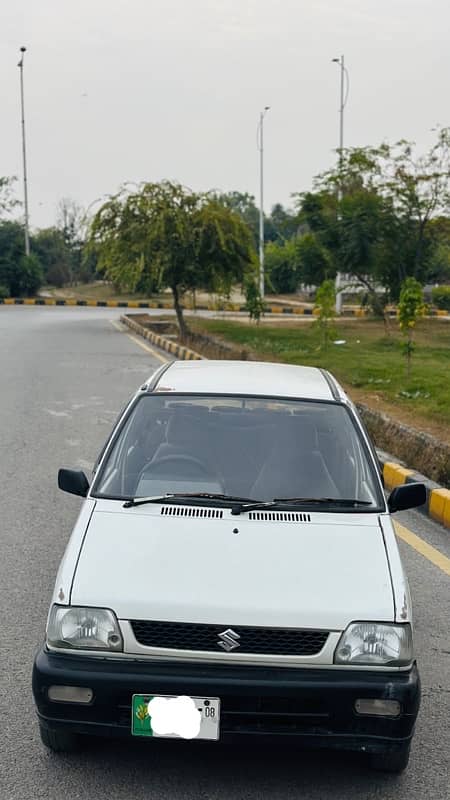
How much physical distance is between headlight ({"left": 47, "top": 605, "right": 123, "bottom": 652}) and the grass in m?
7.39

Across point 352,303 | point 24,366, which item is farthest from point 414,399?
point 352,303

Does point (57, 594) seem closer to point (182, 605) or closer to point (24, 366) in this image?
point (182, 605)

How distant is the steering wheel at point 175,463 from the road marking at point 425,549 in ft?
7.67

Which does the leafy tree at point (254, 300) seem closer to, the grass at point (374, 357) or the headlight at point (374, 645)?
the grass at point (374, 357)

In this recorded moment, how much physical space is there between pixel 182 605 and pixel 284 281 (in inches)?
2347

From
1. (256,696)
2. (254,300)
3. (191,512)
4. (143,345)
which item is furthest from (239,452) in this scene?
(254,300)

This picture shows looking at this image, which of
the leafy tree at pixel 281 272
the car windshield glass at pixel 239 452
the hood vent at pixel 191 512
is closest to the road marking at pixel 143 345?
the car windshield glass at pixel 239 452

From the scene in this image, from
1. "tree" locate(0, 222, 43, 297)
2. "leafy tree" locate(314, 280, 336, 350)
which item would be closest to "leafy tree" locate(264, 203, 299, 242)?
"tree" locate(0, 222, 43, 297)

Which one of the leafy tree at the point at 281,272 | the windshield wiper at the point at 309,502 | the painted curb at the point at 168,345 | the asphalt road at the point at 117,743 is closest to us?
the asphalt road at the point at 117,743

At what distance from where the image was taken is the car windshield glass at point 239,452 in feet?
15.1

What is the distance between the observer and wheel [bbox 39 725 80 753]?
3.74 metres

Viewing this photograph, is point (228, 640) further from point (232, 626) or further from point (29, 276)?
point (29, 276)

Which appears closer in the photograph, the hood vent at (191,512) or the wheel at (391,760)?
the wheel at (391,760)

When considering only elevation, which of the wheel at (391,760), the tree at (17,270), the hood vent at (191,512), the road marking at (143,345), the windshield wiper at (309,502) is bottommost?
the wheel at (391,760)
